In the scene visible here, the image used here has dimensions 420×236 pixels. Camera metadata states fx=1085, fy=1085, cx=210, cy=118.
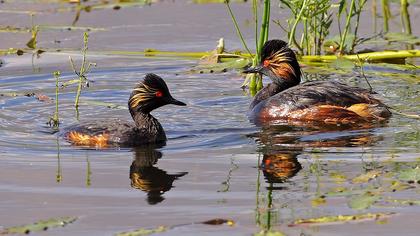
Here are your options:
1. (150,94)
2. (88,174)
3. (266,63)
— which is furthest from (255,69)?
(88,174)

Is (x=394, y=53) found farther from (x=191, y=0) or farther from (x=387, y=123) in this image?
(x=191, y=0)

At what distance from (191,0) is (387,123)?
298 inches

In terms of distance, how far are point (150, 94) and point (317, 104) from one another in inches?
72.9

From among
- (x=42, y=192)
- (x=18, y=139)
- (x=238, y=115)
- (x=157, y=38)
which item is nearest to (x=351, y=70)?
(x=238, y=115)

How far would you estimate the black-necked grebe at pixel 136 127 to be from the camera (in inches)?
383

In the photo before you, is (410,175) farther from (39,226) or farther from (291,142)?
(39,226)

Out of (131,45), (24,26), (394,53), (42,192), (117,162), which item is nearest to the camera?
(42,192)

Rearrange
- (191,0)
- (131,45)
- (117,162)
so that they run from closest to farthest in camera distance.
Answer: (117,162)
(131,45)
(191,0)

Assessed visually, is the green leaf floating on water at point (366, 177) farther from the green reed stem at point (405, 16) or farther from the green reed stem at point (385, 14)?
the green reed stem at point (405, 16)

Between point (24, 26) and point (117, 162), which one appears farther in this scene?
point (24, 26)

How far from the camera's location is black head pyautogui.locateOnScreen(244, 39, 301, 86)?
11.7 m

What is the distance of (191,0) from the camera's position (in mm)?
17484

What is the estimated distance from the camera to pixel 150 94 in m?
10.1

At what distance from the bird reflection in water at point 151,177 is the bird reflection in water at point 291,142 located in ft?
2.44
